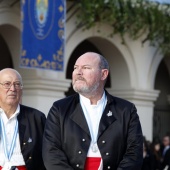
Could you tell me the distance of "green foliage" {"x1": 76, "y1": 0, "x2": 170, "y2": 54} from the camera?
49.0 feet

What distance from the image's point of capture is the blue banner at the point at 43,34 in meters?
13.3

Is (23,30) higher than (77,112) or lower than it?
higher

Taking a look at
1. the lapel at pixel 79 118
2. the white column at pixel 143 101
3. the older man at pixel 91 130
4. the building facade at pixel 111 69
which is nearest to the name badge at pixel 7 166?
the older man at pixel 91 130

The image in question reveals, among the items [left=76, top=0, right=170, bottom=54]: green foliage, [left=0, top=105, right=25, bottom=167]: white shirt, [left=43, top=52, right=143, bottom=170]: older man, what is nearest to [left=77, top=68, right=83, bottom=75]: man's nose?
[left=43, top=52, right=143, bottom=170]: older man

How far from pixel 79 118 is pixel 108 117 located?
0.73 feet

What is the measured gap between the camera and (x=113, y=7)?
15031 millimetres

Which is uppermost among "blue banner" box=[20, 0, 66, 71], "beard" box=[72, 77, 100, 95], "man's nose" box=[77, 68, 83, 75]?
"blue banner" box=[20, 0, 66, 71]

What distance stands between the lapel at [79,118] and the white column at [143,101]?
11.5 meters

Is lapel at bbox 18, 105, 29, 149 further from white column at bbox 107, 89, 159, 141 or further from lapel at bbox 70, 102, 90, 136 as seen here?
white column at bbox 107, 89, 159, 141

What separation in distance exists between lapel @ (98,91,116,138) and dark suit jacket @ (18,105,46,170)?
935 mm

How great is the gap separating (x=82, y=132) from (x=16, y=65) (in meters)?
9.72

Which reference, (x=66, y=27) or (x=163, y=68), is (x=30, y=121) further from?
(x=163, y=68)

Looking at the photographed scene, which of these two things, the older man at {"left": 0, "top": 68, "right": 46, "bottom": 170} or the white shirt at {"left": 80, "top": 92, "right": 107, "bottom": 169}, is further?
the older man at {"left": 0, "top": 68, "right": 46, "bottom": 170}

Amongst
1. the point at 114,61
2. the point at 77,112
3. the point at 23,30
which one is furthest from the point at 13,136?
the point at 114,61
